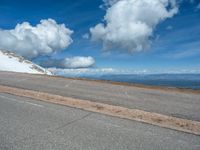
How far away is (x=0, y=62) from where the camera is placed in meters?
54.7

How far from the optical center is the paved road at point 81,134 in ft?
17.7

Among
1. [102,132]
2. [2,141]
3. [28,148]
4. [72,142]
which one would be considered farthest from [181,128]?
[2,141]

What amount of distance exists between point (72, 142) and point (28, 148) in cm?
101

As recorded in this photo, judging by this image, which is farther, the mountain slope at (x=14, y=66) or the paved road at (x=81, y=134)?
the mountain slope at (x=14, y=66)

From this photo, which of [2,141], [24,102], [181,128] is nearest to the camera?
[2,141]

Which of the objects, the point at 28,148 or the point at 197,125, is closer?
the point at 28,148

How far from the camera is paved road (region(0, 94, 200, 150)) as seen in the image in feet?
17.7

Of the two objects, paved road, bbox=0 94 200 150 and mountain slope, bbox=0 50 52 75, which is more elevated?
mountain slope, bbox=0 50 52 75

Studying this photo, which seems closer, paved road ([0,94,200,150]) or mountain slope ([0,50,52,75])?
paved road ([0,94,200,150])

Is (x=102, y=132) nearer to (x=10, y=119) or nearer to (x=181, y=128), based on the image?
(x=181, y=128)

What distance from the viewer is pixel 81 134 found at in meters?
6.20

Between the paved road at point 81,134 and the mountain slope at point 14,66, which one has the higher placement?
the mountain slope at point 14,66

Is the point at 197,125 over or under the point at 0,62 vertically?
under

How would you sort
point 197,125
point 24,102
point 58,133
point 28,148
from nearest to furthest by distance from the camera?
point 28,148 < point 58,133 < point 197,125 < point 24,102
